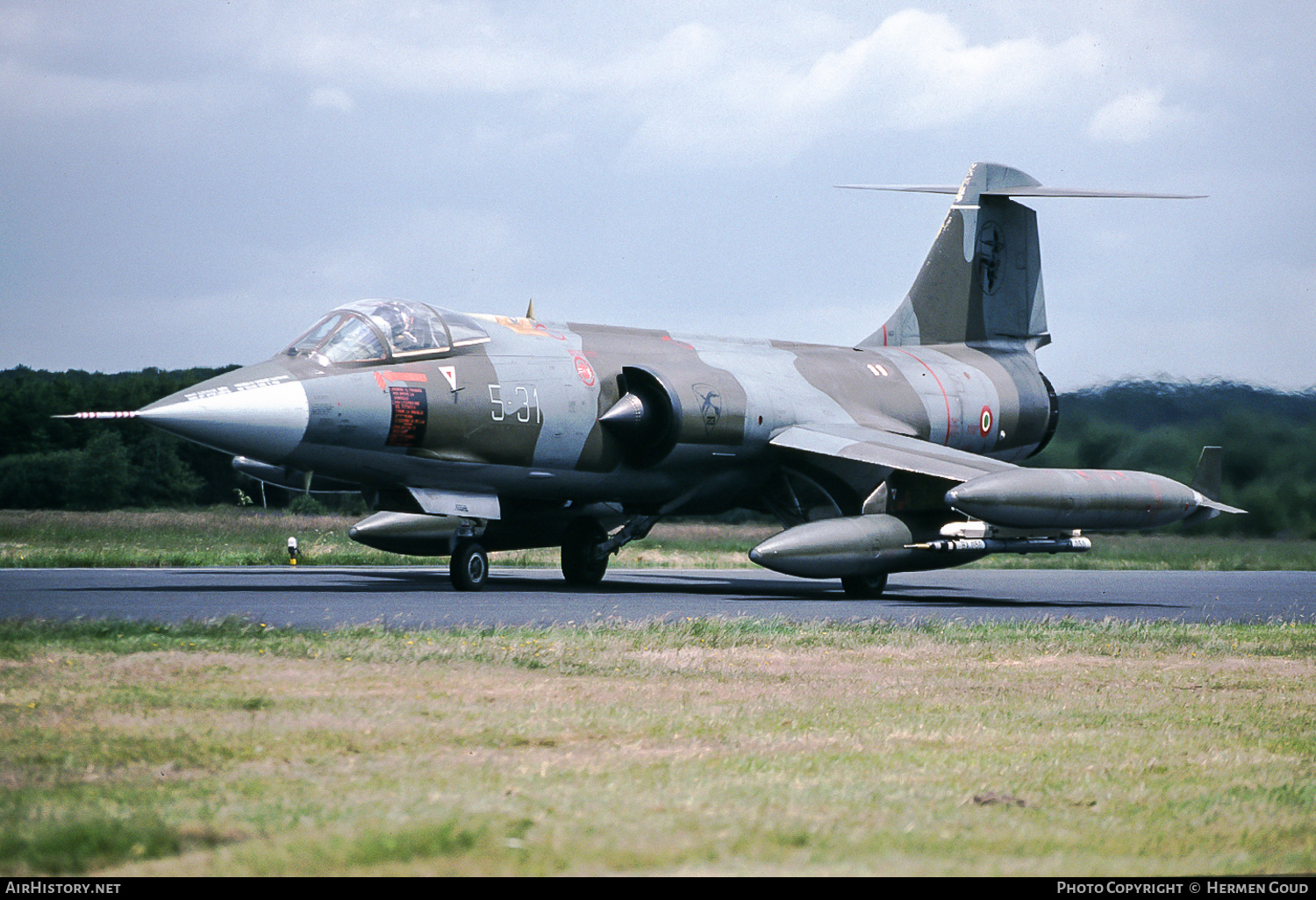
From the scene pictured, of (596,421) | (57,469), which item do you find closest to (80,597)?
(596,421)

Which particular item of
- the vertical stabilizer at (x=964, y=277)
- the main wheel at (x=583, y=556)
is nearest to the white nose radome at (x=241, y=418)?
the main wheel at (x=583, y=556)

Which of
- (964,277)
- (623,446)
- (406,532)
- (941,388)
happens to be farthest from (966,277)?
(406,532)

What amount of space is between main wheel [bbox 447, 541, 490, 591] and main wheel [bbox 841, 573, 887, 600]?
15.8 ft

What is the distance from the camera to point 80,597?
13.0 m

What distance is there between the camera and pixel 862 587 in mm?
17516

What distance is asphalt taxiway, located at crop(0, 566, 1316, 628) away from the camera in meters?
12.0

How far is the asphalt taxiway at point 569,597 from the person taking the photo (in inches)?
472

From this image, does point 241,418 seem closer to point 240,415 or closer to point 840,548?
point 240,415

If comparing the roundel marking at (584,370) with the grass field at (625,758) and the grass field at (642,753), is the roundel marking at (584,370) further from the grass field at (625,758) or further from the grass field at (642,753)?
the grass field at (625,758)

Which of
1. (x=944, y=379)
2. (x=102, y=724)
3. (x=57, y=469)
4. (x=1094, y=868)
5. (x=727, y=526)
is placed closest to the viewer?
(x=1094, y=868)

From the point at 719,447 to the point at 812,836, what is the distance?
13.6m

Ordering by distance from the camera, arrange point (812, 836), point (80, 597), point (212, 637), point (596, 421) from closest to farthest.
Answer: point (812, 836) → point (212, 637) → point (80, 597) → point (596, 421)

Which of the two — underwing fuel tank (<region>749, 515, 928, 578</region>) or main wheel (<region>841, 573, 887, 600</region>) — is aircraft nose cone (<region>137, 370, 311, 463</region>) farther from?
main wheel (<region>841, 573, 887, 600</region>)

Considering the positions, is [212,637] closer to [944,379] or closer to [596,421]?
[596,421]
